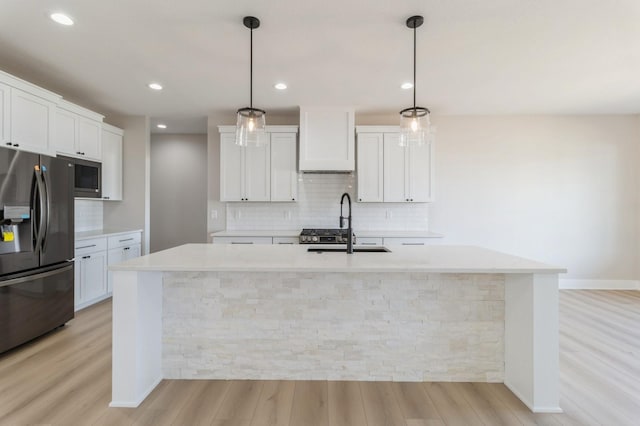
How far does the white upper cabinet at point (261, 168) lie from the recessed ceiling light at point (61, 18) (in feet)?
6.80

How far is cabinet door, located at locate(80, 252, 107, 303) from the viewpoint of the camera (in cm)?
353

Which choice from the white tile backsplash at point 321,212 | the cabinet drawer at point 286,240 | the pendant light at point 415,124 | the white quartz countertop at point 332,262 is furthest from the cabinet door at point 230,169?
the pendant light at point 415,124

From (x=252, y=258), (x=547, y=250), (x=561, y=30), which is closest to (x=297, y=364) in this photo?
(x=252, y=258)

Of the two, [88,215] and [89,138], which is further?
[88,215]

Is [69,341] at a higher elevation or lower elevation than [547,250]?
lower

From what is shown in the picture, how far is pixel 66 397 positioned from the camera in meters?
1.99

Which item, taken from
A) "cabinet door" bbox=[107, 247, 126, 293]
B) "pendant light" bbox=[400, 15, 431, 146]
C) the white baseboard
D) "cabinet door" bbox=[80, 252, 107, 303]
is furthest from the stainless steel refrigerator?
the white baseboard

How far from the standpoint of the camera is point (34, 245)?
272cm

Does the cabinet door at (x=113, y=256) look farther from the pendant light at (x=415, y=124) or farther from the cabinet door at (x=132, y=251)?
the pendant light at (x=415, y=124)

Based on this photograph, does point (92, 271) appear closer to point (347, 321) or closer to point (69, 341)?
point (69, 341)

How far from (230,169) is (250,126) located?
83.4 inches

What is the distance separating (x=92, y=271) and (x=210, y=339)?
7.84 feet

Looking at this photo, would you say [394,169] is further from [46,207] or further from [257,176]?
[46,207]

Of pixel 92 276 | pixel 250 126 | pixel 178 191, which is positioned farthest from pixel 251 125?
pixel 178 191
